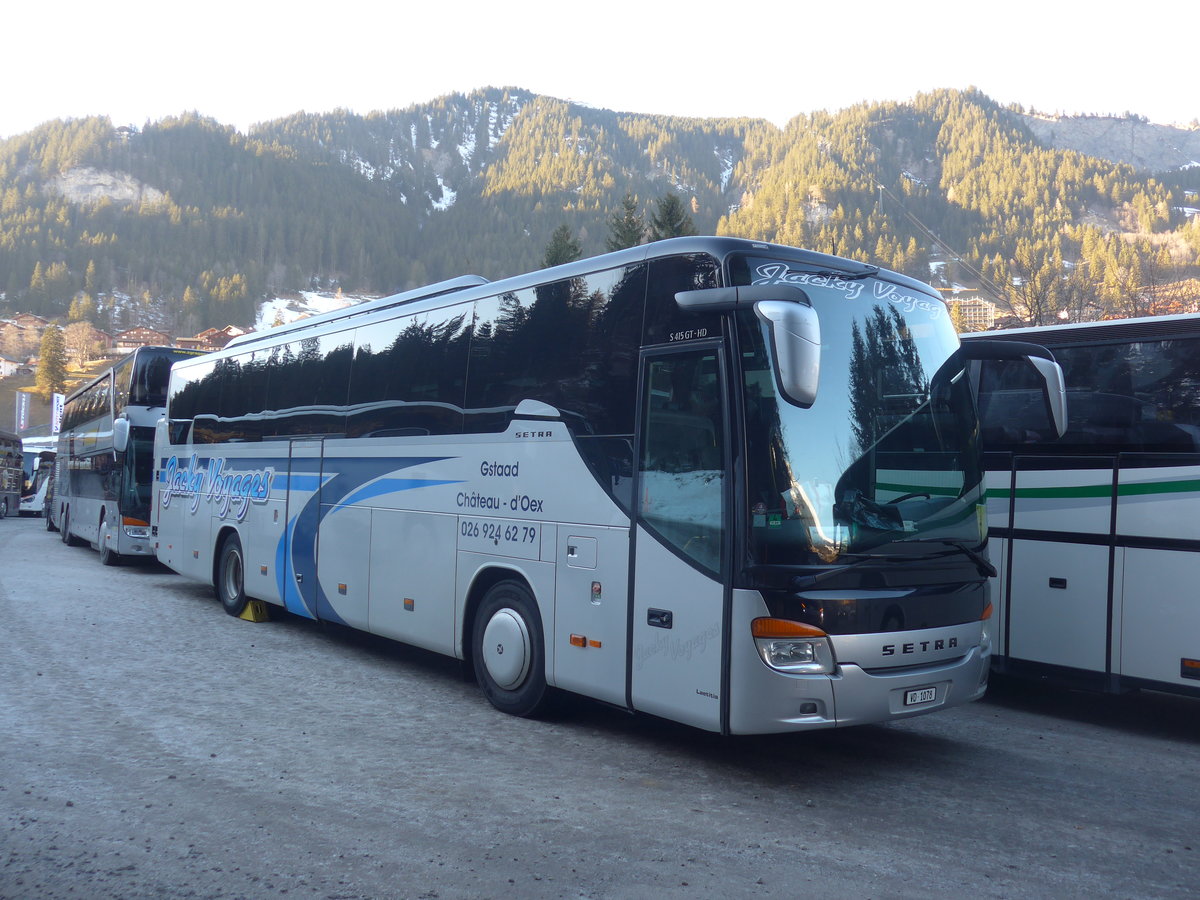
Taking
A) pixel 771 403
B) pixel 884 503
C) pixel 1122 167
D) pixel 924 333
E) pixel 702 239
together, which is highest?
pixel 1122 167

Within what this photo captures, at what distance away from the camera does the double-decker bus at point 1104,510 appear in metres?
7.92

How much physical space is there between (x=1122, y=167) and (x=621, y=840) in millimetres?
157494

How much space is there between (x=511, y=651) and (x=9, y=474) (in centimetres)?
5127

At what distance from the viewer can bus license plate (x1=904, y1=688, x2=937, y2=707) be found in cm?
607

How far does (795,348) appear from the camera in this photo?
5.25 metres

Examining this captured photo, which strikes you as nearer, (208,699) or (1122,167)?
(208,699)

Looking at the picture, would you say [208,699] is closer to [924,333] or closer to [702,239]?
[702,239]

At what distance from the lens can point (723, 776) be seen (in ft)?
20.7

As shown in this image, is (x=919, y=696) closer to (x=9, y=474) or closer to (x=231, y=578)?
(x=231, y=578)

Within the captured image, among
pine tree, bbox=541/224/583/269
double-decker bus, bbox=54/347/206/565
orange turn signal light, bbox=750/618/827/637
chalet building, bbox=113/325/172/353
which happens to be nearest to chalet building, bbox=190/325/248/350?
chalet building, bbox=113/325/172/353

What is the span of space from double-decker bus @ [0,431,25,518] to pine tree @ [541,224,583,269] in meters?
27.5

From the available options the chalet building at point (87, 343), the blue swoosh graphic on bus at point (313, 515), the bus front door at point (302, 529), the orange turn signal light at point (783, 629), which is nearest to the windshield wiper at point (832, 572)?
the orange turn signal light at point (783, 629)

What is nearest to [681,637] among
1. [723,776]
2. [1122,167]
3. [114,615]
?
[723,776]

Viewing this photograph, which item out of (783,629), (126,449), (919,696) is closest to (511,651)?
Result: (783,629)
